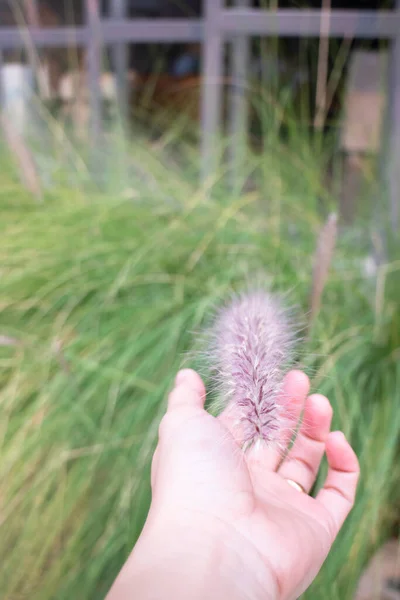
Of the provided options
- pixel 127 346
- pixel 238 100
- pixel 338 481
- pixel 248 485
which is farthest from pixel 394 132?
pixel 248 485

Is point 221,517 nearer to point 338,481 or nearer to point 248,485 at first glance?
point 248,485

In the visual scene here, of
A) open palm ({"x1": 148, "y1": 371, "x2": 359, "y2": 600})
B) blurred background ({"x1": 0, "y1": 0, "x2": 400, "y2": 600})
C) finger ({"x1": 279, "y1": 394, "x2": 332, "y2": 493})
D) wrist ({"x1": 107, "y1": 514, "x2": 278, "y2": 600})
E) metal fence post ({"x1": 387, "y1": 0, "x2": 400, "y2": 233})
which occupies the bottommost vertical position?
wrist ({"x1": 107, "y1": 514, "x2": 278, "y2": 600})

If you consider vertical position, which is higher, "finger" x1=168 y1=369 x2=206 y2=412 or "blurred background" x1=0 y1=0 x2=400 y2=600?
"blurred background" x1=0 y1=0 x2=400 y2=600

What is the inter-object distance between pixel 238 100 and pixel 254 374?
1594 millimetres

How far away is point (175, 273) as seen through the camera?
1.07 metres

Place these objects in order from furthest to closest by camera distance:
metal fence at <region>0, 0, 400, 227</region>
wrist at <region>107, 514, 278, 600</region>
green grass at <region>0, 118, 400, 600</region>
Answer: metal fence at <region>0, 0, 400, 227</region> < green grass at <region>0, 118, 400, 600</region> < wrist at <region>107, 514, 278, 600</region>

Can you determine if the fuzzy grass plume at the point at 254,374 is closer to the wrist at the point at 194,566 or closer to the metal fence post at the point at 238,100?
the wrist at the point at 194,566

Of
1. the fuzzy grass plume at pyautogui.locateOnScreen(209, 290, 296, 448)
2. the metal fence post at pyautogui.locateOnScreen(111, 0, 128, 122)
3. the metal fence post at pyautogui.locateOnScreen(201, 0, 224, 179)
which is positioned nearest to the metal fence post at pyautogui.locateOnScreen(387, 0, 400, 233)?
the metal fence post at pyautogui.locateOnScreen(201, 0, 224, 179)

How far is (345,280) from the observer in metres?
1.04

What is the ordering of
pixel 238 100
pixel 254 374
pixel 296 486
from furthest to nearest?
pixel 238 100, pixel 296 486, pixel 254 374

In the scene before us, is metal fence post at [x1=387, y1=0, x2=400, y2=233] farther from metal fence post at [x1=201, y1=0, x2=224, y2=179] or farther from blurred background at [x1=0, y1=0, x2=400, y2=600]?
metal fence post at [x1=201, y1=0, x2=224, y2=179]

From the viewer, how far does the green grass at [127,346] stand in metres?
0.73

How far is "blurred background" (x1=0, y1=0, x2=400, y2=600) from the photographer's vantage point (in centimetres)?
74

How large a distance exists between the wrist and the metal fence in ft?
3.78
